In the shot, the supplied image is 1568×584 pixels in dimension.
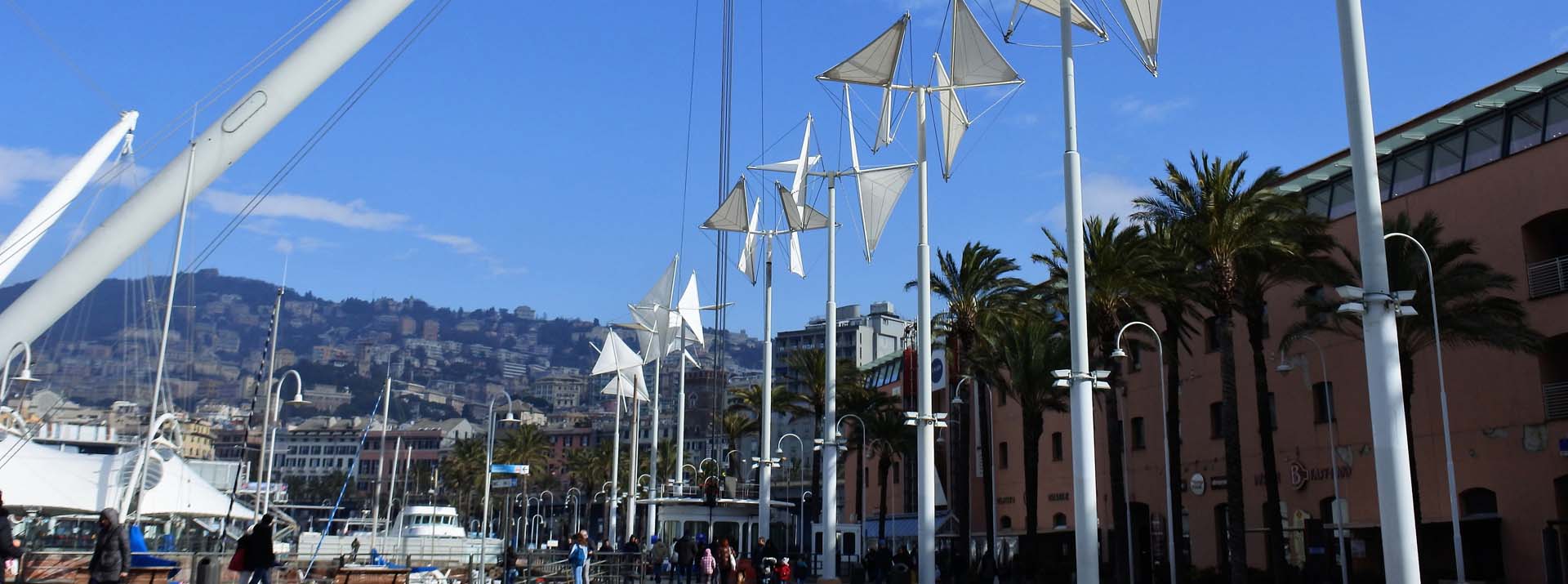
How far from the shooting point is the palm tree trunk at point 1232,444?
33.0m

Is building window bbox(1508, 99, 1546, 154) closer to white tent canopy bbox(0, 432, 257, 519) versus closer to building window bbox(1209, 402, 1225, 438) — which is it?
building window bbox(1209, 402, 1225, 438)

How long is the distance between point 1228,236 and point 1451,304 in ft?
19.6

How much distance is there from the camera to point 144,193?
14.2m

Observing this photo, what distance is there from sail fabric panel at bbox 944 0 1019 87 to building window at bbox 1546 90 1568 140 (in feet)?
45.8

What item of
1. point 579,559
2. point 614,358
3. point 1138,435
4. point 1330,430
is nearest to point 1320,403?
point 1330,430

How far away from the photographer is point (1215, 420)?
44.2m

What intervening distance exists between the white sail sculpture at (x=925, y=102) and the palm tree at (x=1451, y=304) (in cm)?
1063

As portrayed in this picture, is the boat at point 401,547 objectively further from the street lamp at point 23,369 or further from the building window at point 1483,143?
the building window at point 1483,143

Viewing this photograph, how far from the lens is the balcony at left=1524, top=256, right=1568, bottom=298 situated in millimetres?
31078

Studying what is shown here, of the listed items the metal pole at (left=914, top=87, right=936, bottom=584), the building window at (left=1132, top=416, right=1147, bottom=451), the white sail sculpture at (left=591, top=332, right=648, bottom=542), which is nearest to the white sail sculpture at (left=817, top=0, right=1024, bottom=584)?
the metal pole at (left=914, top=87, right=936, bottom=584)

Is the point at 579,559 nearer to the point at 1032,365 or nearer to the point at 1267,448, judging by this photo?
the point at 1267,448

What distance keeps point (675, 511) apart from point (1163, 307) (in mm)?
17449

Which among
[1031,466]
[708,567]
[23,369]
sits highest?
[1031,466]

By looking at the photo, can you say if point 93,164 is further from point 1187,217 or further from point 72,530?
point 1187,217
